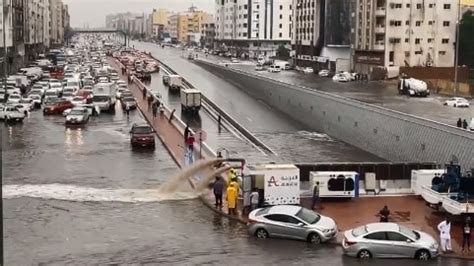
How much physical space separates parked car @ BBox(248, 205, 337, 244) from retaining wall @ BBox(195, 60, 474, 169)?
360 inches

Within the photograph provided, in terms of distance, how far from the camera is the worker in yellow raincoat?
2088 cm

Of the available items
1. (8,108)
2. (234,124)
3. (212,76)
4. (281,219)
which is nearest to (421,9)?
(212,76)

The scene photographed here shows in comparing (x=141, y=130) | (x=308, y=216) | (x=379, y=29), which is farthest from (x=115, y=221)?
(x=379, y=29)

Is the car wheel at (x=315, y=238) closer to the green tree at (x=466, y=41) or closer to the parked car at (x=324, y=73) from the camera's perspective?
the green tree at (x=466, y=41)

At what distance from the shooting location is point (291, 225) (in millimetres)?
18312

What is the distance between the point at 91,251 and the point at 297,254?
185 inches

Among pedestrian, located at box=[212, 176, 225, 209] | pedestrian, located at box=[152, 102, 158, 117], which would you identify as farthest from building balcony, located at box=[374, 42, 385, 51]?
pedestrian, located at box=[212, 176, 225, 209]

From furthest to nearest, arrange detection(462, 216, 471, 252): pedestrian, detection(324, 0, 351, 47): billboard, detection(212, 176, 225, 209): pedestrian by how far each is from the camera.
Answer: detection(324, 0, 351, 47): billboard < detection(212, 176, 225, 209): pedestrian < detection(462, 216, 471, 252): pedestrian

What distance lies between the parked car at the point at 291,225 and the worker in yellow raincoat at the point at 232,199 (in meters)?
1.93

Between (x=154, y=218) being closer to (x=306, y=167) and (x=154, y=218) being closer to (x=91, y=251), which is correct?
(x=91, y=251)

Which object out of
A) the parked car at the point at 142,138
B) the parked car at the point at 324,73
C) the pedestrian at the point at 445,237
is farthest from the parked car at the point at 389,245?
the parked car at the point at 324,73

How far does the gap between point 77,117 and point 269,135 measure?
1174 centimetres

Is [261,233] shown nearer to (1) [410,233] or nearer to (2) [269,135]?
(1) [410,233]

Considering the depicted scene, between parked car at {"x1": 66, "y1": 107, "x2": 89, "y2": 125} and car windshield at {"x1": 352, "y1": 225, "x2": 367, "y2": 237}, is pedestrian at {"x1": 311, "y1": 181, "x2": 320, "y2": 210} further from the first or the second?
parked car at {"x1": 66, "y1": 107, "x2": 89, "y2": 125}
